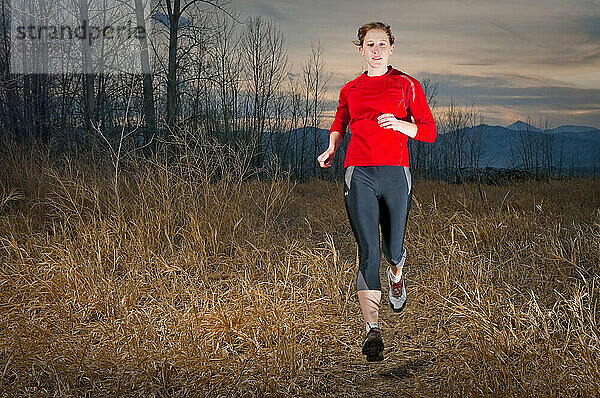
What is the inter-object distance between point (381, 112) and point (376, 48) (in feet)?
1.23

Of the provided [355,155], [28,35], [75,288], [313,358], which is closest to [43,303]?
[75,288]

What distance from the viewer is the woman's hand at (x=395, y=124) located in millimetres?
3229

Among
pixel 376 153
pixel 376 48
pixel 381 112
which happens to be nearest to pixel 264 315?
pixel 376 153

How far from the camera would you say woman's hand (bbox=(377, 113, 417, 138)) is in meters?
3.23

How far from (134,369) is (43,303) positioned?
1.39 meters

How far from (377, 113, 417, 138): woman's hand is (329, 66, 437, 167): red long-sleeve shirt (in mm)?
68

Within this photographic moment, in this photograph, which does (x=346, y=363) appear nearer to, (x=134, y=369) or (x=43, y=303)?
(x=134, y=369)

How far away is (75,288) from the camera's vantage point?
15.1ft

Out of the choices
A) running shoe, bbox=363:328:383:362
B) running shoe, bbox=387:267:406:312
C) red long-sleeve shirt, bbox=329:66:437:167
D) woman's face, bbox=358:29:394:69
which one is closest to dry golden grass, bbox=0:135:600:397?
running shoe, bbox=363:328:383:362

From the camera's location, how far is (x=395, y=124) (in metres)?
3.23

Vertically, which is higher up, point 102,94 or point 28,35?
point 28,35

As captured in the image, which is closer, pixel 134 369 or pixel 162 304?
pixel 134 369

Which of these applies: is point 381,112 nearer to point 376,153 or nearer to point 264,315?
point 376,153

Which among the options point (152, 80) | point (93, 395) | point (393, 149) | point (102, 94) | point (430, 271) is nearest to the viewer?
point (93, 395)
